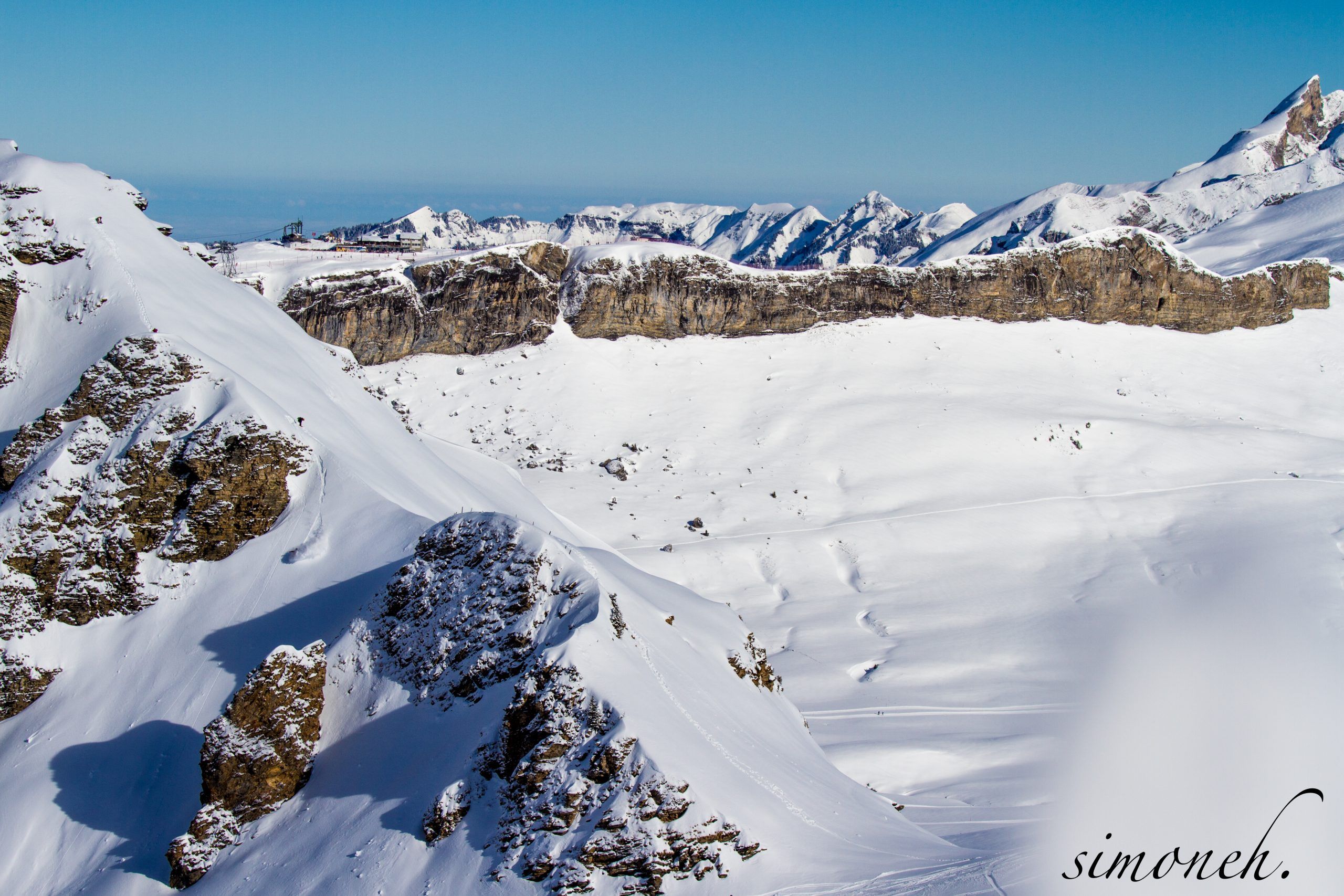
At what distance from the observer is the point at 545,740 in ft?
38.3

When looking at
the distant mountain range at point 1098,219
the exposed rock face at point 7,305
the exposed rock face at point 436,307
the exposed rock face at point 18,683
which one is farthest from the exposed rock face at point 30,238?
the distant mountain range at point 1098,219

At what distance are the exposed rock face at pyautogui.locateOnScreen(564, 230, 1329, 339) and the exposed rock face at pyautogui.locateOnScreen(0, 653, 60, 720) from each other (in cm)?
3838

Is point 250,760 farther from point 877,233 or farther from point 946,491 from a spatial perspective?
point 877,233

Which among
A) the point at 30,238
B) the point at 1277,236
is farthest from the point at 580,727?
the point at 1277,236

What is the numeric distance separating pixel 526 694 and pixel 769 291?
44.4 metres

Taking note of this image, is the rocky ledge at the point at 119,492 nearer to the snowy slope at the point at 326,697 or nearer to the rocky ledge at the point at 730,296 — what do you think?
the snowy slope at the point at 326,697

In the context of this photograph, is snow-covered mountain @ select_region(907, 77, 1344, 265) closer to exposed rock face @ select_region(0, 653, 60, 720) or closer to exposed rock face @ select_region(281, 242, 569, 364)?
exposed rock face @ select_region(281, 242, 569, 364)

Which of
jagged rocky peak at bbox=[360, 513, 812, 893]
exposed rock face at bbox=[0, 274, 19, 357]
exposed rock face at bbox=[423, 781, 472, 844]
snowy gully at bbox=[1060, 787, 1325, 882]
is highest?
exposed rock face at bbox=[0, 274, 19, 357]

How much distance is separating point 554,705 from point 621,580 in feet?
23.5

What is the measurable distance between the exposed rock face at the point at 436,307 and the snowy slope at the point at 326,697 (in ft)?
81.6

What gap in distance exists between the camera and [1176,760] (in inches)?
786

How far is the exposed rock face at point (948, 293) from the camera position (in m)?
53.0

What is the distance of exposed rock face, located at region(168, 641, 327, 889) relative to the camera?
1261 cm

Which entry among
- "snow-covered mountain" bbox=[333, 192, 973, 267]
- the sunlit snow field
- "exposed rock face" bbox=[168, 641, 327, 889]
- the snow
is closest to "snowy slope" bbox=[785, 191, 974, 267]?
"snow-covered mountain" bbox=[333, 192, 973, 267]
